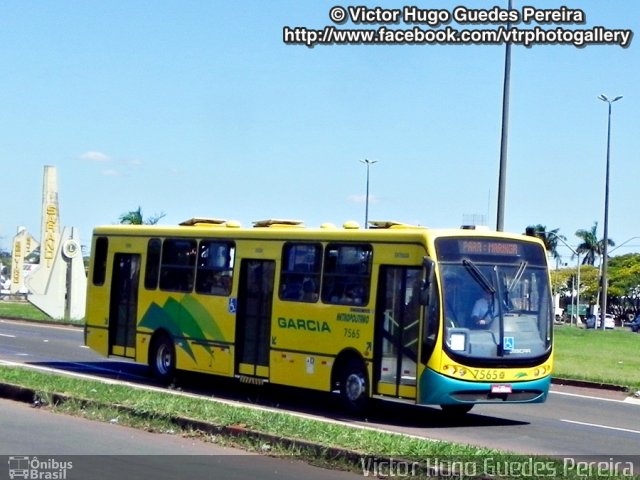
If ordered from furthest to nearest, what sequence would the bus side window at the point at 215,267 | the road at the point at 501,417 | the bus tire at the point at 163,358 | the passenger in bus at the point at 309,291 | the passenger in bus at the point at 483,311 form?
1. the bus tire at the point at 163,358
2. the bus side window at the point at 215,267
3. the passenger in bus at the point at 309,291
4. the passenger in bus at the point at 483,311
5. the road at the point at 501,417

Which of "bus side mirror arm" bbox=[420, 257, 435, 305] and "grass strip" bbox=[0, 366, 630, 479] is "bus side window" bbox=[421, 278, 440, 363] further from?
"grass strip" bbox=[0, 366, 630, 479]

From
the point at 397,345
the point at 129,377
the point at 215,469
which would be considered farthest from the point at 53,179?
the point at 215,469

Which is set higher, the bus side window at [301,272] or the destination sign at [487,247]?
the destination sign at [487,247]

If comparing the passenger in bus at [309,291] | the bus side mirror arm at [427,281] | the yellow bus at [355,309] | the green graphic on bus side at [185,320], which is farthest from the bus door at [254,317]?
the bus side mirror arm at [427,281]

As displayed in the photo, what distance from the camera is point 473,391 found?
16.2 meters

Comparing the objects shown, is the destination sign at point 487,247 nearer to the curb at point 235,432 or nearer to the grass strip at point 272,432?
the grass strip at point 272,432

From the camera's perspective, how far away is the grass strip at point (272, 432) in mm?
11141

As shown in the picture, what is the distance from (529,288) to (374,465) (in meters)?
6.44

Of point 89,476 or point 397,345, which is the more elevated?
point 397,345

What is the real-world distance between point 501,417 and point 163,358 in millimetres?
6905

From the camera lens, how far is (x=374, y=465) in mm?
11258

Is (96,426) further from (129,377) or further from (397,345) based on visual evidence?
(129,377)

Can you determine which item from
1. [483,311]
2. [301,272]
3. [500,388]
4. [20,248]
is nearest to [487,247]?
[483,311]

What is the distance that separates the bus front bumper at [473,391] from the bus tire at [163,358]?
657cm
